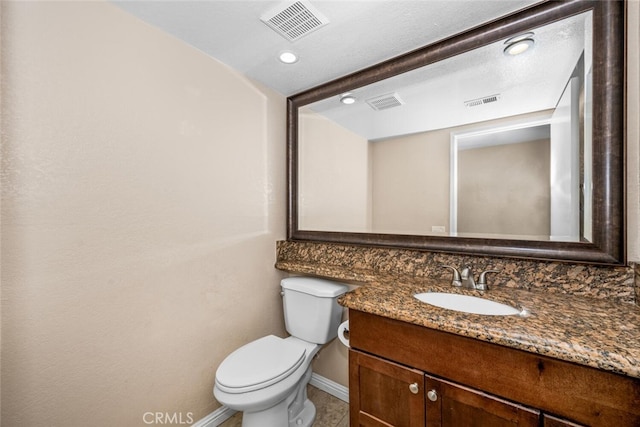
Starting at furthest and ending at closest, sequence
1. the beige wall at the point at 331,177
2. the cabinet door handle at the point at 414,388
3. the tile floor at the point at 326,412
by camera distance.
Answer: the beige wall at the point at 331,177 → the tile floor at the point at 326,412 → the cabinet door handle at the point at 414,388

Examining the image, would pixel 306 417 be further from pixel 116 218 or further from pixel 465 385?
pixel 116 218

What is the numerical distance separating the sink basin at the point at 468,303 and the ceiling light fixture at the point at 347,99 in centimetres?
124

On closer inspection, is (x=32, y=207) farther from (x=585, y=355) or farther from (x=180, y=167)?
(x=585, y=355)

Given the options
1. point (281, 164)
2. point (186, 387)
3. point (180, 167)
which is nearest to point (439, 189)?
point (281, 164)

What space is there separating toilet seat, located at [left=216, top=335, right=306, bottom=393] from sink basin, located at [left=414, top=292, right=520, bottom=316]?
29.4 inches

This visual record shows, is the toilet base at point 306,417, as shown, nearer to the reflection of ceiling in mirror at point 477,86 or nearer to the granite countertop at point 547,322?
the granite countertop at point 547,322

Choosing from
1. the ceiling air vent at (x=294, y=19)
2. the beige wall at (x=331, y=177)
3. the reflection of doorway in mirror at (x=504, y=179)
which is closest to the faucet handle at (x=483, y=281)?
the reflection of doorway in mirror at (x=504, y=179)

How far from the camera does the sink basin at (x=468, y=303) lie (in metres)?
1.09

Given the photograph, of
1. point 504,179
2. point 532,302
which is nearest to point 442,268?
point 532,302

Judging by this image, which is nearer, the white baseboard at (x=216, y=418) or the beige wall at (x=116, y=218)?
the beige wall at (x=116, y=218)

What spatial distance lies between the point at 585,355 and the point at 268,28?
1.70 metres

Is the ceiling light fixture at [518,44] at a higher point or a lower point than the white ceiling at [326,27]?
lower

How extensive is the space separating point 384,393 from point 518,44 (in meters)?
1.59

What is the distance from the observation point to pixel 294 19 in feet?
4.16
